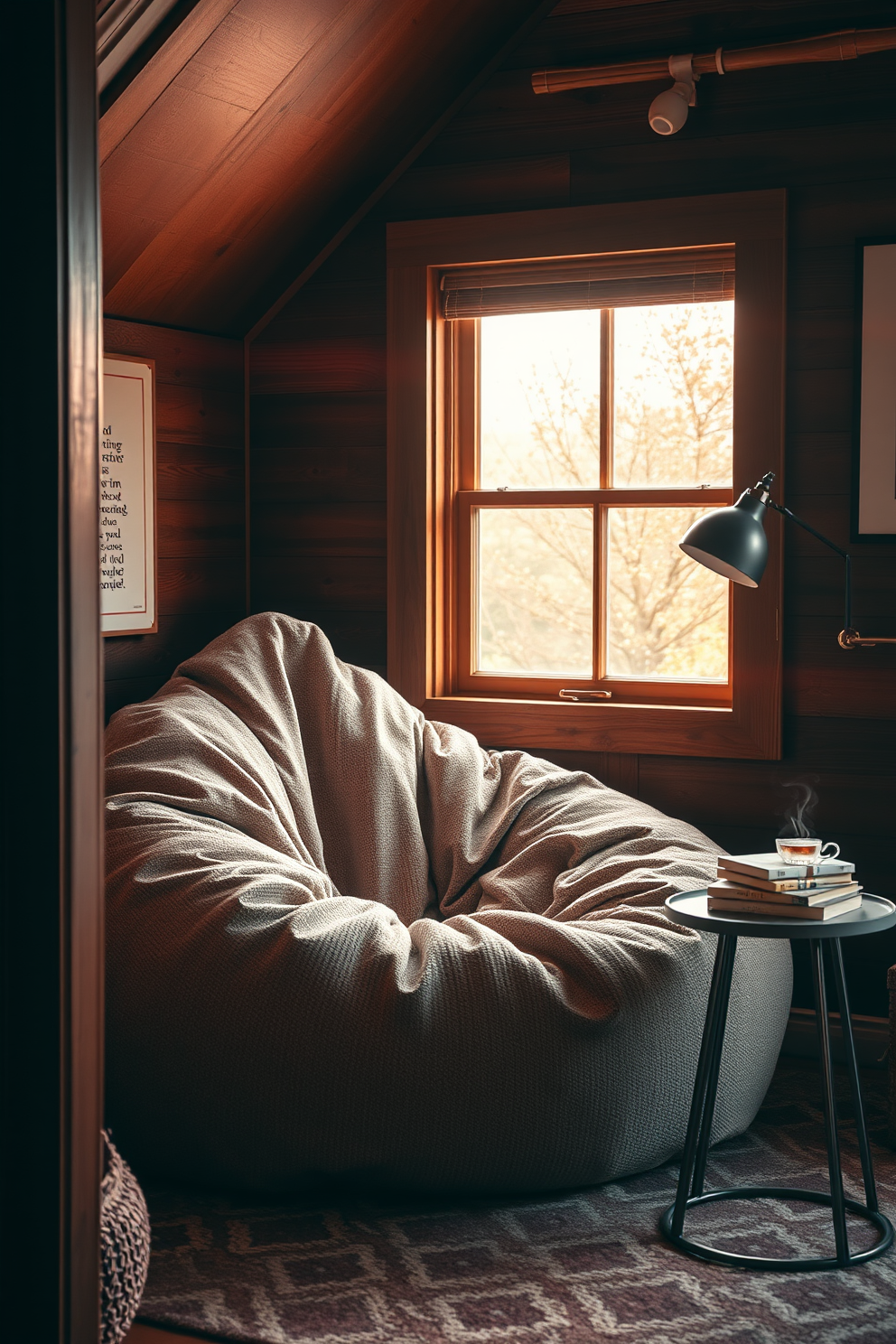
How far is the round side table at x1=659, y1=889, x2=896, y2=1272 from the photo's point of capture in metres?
2.36

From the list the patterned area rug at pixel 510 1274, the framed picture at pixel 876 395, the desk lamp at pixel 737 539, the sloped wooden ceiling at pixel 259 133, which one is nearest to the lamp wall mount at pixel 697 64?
the sloped wooden ceiling at pixel 259 133

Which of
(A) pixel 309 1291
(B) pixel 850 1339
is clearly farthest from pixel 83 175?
(B) pixel 850 1339

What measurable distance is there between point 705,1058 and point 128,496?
2139 mm

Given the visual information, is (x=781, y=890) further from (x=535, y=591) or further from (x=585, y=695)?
(x=535, y=591)

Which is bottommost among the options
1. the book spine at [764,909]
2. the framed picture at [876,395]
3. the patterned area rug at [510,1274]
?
the patterned area rug at [510,1274]

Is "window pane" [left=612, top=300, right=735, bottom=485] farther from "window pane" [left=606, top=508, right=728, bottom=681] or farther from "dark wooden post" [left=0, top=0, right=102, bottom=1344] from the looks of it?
"dark wooden post" [left=0, top=0, right=102, bottom=1344]

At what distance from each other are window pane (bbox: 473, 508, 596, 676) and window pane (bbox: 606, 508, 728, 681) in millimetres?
80

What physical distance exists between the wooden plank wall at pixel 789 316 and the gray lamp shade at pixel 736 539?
0.69 m

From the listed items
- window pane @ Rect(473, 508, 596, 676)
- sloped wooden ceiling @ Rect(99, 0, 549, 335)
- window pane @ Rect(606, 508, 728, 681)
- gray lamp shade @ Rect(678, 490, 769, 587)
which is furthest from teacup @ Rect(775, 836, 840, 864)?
sloped wooden ceiling @ Rect(99, 0, 549, 335)

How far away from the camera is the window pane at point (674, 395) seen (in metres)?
3.78

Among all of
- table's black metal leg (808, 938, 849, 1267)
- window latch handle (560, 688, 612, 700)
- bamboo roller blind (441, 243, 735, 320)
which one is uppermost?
bamboo roller blind (441, 243, 735, 320)

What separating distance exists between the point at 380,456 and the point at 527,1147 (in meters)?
2.18

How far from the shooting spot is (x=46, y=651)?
1.63 m

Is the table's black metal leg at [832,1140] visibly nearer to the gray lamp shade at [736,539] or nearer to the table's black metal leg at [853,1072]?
the table's black metal leg at [853,1072]
